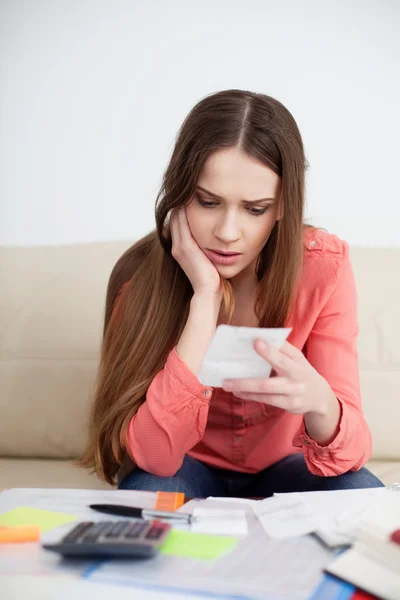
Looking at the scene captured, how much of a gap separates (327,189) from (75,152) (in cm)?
83

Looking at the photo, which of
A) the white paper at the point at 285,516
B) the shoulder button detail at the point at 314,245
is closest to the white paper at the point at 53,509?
the white paper at the point at 285,516

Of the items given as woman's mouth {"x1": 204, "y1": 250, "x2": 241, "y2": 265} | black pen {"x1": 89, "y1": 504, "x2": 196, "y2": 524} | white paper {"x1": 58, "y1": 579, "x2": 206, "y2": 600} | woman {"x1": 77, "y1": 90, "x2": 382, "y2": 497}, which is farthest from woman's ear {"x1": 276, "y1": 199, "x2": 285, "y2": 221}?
white paper {"x1": 58, "y1": 579, "x2": 206, "y2": 600}

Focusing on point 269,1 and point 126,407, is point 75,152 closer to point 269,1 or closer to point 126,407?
point 269,1

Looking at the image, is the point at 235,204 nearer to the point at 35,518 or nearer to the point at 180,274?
the point at 180,274

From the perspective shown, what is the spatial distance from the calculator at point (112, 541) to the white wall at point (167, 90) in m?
1.49

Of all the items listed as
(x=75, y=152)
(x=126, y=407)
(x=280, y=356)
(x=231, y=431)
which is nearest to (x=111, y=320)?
(x=126, y=407)

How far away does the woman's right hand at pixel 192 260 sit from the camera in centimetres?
126

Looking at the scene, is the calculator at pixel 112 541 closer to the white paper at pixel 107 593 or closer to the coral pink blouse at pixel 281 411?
the white paper at pixel 107 593

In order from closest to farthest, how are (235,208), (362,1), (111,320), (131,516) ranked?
(131,516) → (235,208) → (111,320) → (362,1)

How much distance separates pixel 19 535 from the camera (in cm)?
74

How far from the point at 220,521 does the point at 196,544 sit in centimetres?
7

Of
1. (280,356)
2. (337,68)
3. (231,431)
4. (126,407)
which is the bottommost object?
(231,431)

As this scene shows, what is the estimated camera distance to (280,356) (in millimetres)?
916

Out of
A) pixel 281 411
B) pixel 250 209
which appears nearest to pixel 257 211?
pixel 250 209
